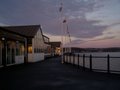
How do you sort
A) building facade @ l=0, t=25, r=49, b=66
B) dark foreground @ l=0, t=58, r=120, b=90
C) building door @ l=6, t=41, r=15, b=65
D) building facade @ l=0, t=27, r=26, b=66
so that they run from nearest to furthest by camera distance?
1. dark foreground @ l=0, t=58, r=120, b=90
2. building facade @ l=0, t=27, r=26, b=66
3. building facade @ l=0, t=25, r=49, b=66
4. building door @ l=6, t=41, r=15, b=65

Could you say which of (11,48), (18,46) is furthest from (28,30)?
(11,48)

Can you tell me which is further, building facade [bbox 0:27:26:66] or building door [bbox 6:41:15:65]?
building door [bbox 6:41:15:65]

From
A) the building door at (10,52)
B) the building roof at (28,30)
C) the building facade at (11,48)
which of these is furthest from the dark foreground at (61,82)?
the building roof at (28,30)

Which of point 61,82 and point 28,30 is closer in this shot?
point 61,82

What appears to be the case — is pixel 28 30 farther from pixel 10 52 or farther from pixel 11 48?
pixel 10 52

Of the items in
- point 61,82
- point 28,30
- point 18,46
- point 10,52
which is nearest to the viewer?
point 61,82

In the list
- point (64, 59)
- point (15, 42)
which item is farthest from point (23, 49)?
point (64, 59)

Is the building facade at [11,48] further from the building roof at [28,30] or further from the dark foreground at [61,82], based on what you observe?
the dark foreground at [61,82]

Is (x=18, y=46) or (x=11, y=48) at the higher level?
(x=18, y=46)

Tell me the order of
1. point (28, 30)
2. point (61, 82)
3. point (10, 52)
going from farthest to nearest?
point (28, 30), point (10, 52), point (61, 82)

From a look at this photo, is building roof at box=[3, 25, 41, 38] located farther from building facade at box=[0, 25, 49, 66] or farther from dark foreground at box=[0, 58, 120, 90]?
dark foreground at box=[0, 58, 120, 90]

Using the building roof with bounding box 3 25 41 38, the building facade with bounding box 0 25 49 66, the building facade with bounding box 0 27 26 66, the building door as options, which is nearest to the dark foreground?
the building facade with bounding box 0 27 26 66

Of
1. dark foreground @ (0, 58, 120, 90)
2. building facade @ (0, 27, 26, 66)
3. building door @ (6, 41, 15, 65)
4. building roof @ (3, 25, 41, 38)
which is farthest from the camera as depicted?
building roof @ (3, 25, 41, 38)

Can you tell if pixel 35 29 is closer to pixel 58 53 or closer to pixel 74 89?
pixel 74 89
